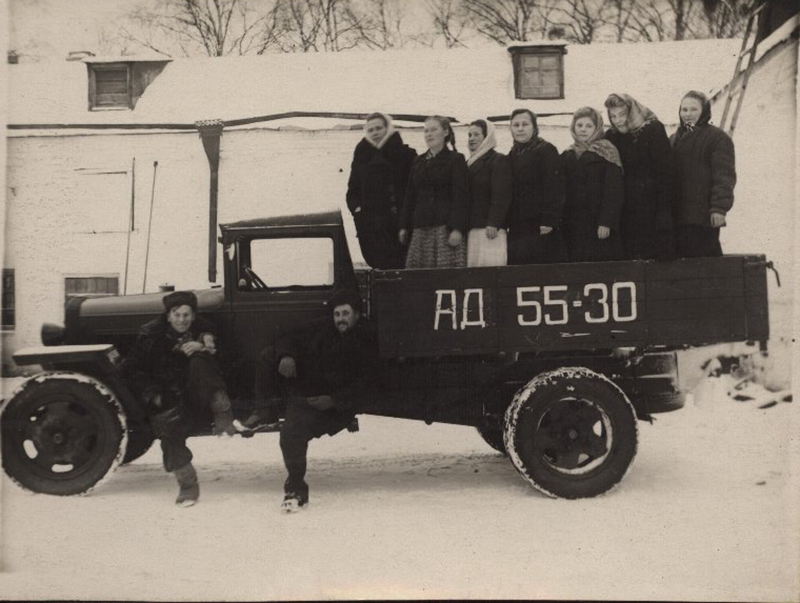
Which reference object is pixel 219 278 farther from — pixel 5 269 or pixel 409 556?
pixel 409 556

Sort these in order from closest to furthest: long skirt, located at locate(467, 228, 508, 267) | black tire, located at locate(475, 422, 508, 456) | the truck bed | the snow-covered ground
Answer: the snow-covered ground < the truck bed < long skirt, located at locate(467, 228, 508, 267) < black tire, located at locate(475, 422, 508, 456)

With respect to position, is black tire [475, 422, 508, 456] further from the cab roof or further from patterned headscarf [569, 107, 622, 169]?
patterned headscarf [569, 107, 622, 169]

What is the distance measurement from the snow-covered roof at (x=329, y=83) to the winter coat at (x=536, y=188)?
0.98ft

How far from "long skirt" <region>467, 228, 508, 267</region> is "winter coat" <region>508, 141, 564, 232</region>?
0.29ft

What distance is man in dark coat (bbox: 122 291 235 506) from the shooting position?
4270 mm

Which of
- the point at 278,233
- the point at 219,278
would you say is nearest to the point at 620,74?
the point at 278,233

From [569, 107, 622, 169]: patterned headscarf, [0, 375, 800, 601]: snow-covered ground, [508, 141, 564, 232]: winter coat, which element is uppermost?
[569, 107, 622, 169]: patterned headscarf

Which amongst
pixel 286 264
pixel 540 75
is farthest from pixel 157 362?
pixel 540 75

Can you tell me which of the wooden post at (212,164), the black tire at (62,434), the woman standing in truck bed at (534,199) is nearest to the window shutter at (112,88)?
the wooden post at (212,164)

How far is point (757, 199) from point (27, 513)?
397 cm

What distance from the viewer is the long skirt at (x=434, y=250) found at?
4383 millimetres

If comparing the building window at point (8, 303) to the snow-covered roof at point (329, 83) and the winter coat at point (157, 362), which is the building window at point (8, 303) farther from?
the snow-covered roof at point (329, 83)

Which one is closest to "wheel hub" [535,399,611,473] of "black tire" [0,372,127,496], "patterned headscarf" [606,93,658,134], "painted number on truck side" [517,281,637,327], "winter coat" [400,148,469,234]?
"painted number on truck side" [517,281,637,327]

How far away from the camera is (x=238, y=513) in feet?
13.6
